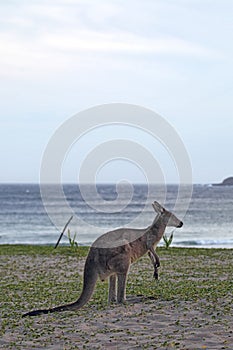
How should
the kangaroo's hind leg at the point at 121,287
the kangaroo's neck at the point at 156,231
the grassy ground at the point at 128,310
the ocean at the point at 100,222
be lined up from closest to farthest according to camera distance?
the grassy ground at the point at 128,310 → the kangaroo's hind leg at the point at 121,287 → the kangaroo's neck at the point at 156,231 → the ocean at the point at 100,222

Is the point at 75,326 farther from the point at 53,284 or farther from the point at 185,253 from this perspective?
the point at 185,253

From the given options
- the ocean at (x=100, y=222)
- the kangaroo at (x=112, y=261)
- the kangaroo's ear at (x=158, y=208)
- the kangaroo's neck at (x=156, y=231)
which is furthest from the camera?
the ocean at (x=100, y=222)

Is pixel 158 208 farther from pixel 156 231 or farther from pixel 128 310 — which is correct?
pixel 128 310

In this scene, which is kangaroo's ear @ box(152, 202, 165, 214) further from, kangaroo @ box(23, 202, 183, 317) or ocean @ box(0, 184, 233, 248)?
ocean @ box(0, 184, 233, 248)

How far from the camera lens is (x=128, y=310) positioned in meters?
9.17

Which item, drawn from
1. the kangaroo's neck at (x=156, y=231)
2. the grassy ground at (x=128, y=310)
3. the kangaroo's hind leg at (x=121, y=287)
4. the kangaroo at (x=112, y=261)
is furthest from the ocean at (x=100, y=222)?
the kangaroo's hind leg at (x=121, y=287)

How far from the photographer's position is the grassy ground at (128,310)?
771 centimetres

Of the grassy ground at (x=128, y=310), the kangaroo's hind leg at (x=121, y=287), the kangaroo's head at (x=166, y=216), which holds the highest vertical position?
the kangaroo's head at (x=166, y=216)

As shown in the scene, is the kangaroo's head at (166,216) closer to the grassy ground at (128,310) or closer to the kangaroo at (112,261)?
the kangaroo at (112,261)

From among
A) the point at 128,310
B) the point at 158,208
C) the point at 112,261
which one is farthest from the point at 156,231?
the point at 128,310

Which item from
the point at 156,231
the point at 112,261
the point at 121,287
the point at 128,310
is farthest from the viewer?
the point at 156,231

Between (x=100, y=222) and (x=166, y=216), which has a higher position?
(x=166, y=216)

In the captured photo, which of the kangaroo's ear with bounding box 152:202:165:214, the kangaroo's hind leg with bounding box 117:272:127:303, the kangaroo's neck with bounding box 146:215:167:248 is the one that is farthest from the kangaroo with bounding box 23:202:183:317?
the kangaroo's ear with bounding box 152:202:165:214

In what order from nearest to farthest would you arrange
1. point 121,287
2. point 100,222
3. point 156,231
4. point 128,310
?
1. point 128,310
2. point 121,287
3. point 156,231
4. point 100,222
